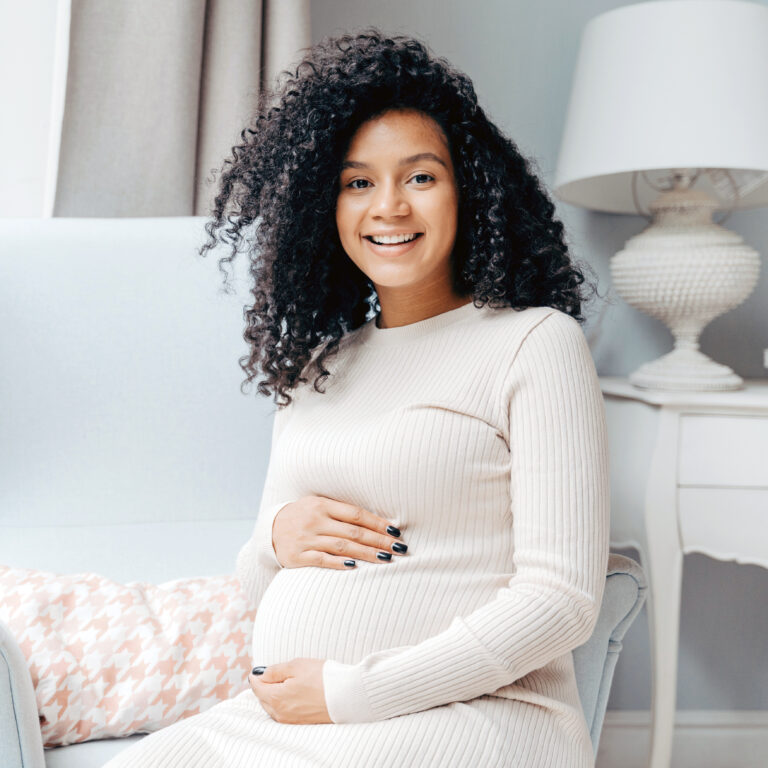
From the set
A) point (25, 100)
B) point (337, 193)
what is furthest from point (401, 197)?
point (25, 100)

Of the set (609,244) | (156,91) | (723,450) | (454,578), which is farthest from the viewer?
(609,244)

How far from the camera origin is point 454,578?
91 cm

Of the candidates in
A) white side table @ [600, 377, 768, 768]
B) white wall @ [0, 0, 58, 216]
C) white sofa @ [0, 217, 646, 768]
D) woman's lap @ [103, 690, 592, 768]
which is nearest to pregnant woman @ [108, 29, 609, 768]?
woman's lap @ [103, 690, 592, 768]

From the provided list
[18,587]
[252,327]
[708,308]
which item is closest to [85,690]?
[18,587]

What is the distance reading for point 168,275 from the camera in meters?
1.48

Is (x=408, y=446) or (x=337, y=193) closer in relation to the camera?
(x=408, y=446)

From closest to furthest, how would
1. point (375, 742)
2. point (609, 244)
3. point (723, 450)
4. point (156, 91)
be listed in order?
point (375, 742) < point (723, 450) < point (156, 91) < point (609, 244)

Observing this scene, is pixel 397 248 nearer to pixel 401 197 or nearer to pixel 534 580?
pixel 401 197

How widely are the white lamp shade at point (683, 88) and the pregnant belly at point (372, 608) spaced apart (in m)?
0.87

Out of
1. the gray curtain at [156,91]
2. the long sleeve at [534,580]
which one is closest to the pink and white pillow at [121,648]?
the long sleeve at [534,580]

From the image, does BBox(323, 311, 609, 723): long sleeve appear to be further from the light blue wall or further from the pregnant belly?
the light blue wall

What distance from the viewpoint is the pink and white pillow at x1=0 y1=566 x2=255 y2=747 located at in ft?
3.20

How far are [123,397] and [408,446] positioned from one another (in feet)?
2.30

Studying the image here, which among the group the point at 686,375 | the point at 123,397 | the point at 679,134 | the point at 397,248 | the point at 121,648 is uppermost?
the point at 679,134
